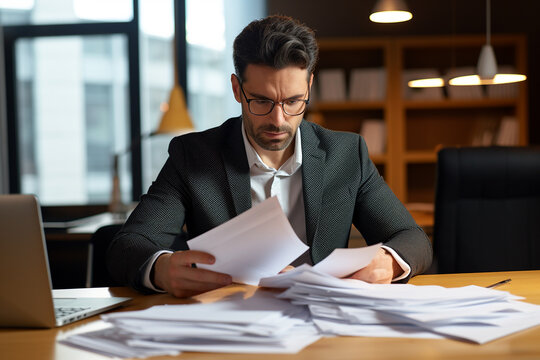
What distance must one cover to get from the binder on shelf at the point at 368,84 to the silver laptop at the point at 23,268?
12.7 ft

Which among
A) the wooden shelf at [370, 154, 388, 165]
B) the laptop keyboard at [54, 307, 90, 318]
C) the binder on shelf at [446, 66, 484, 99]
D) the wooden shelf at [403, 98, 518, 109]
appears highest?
the binder on shelf at [446, 66, 484, 99]

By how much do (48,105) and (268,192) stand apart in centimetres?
414

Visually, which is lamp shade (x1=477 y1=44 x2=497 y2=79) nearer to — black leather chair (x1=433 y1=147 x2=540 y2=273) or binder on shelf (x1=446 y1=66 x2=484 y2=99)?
→ black leather chair (x1=433 y1=147 x2=540 y2=273)

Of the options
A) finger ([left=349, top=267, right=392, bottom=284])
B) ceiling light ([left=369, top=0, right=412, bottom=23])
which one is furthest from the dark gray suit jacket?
ceiling light ([left=369, top=0, right=412, bottom=23])

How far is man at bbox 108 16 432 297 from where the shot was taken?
5.18 ft

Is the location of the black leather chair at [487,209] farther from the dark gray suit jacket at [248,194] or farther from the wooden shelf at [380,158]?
the wooden shelf at [380,158]

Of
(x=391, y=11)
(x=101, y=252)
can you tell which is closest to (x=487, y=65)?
(x=391, y=11)

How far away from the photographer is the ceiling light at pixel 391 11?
3.34 m

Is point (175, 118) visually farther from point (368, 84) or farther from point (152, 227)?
point (152, 227)

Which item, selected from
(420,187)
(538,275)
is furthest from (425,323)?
(420,187)

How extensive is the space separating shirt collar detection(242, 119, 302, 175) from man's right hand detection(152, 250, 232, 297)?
52cm

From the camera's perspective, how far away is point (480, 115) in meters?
4.86

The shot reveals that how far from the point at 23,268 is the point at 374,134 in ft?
12.9

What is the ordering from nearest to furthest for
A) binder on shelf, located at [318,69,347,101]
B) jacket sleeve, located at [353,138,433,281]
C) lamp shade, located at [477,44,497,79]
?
jacket sleeve, located at [353,138,433,281], lamp shade, located at [477,44,497,79], binder on shelf, located at [318,69,347,101]
